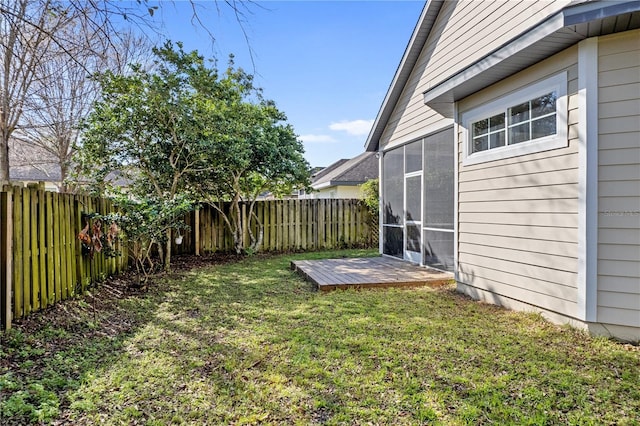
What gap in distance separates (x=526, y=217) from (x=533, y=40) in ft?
6.18

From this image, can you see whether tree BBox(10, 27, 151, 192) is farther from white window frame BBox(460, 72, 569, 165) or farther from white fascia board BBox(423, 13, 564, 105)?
white window frame BBox(460, 72, 569, 165)

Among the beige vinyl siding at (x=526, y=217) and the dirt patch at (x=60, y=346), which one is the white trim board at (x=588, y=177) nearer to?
the beige vinyl siding at (x=526, y=217)

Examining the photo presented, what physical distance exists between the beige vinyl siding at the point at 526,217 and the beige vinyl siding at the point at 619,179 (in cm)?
22

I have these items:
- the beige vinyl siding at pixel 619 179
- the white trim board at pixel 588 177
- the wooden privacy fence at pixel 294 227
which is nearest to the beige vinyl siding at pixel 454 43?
the white trim board at pixel 588 177

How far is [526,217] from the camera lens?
4.22 meters

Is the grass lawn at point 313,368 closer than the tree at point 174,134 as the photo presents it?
Yes

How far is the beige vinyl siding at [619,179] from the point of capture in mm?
3316

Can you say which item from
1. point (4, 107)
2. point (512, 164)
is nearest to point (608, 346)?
point (512, 164)

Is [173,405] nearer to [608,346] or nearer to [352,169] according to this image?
[608,346]

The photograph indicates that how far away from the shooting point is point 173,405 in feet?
7.71

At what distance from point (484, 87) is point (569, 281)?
2.71m

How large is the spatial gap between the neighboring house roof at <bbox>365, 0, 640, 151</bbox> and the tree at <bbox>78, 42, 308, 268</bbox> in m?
4.15

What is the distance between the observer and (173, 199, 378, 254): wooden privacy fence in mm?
9875

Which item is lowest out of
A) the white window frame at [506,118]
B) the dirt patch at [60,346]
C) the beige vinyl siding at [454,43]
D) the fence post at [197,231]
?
the dirt patch at [60,346]
